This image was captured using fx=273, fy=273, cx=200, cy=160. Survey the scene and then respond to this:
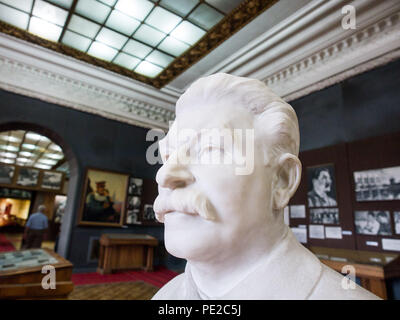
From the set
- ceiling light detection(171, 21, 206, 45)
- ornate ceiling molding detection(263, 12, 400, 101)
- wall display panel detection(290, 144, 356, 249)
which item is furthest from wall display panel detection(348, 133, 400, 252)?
ceiling light detection(171, 21, 206, 45)

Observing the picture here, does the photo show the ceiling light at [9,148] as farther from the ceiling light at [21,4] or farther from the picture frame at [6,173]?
the ceiling light at [21,4]

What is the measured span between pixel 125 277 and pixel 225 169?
19.6 feet

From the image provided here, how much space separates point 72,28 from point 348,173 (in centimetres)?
560

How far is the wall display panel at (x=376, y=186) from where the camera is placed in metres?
3.80

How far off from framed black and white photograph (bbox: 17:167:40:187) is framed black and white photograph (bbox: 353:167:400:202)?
41.9 ft

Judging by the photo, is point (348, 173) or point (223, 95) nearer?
point (223, 95)

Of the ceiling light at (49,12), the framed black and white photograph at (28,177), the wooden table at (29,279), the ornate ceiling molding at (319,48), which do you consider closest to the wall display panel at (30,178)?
the framed black and white photograph at (28,177)

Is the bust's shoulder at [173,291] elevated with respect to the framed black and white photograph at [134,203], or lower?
lower

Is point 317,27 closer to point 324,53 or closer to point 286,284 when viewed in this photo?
point 324,53

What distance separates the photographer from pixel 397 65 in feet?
13.3

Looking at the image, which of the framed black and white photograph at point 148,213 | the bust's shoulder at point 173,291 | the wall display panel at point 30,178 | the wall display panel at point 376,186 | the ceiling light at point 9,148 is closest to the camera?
the bust's shoulder at point 173,291

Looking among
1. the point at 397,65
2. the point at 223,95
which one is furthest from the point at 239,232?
the point at 397,65

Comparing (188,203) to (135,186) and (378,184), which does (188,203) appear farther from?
(135,186)

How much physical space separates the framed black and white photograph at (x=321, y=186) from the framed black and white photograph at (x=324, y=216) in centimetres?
8
